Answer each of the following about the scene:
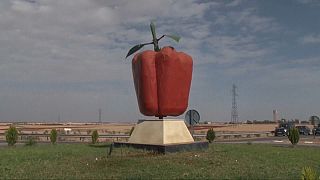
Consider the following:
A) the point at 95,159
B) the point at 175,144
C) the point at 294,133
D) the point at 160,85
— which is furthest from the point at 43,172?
the point at 294,133

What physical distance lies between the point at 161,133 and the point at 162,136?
0.18 m

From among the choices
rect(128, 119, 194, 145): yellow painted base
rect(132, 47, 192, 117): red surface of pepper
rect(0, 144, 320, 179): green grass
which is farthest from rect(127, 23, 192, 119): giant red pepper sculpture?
rect(0, 144, 320, 179): green grass

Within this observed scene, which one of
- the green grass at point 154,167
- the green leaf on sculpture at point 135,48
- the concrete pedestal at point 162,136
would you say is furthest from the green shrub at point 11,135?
the green leaf on sculpture at point 135,48

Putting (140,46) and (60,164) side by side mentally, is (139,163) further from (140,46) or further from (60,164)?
(140,46)

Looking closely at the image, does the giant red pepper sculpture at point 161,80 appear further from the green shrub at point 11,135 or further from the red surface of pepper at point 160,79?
the green shrub at point 11,135

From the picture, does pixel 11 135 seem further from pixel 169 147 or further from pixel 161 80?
pixel 169 147

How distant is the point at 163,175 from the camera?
34.1 ft

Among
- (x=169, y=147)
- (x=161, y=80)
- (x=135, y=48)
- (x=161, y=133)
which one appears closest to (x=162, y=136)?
(x=161, y=133)

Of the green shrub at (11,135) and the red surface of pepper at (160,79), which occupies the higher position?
the red surface of pepper at (160,79)

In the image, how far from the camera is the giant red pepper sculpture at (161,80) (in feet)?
56.1

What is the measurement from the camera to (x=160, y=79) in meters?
17.2

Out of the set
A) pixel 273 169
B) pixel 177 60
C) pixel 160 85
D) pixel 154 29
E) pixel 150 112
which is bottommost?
pixel 273 169

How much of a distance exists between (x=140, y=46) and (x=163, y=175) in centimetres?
888

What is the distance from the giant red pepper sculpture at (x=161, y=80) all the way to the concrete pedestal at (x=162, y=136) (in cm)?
62
